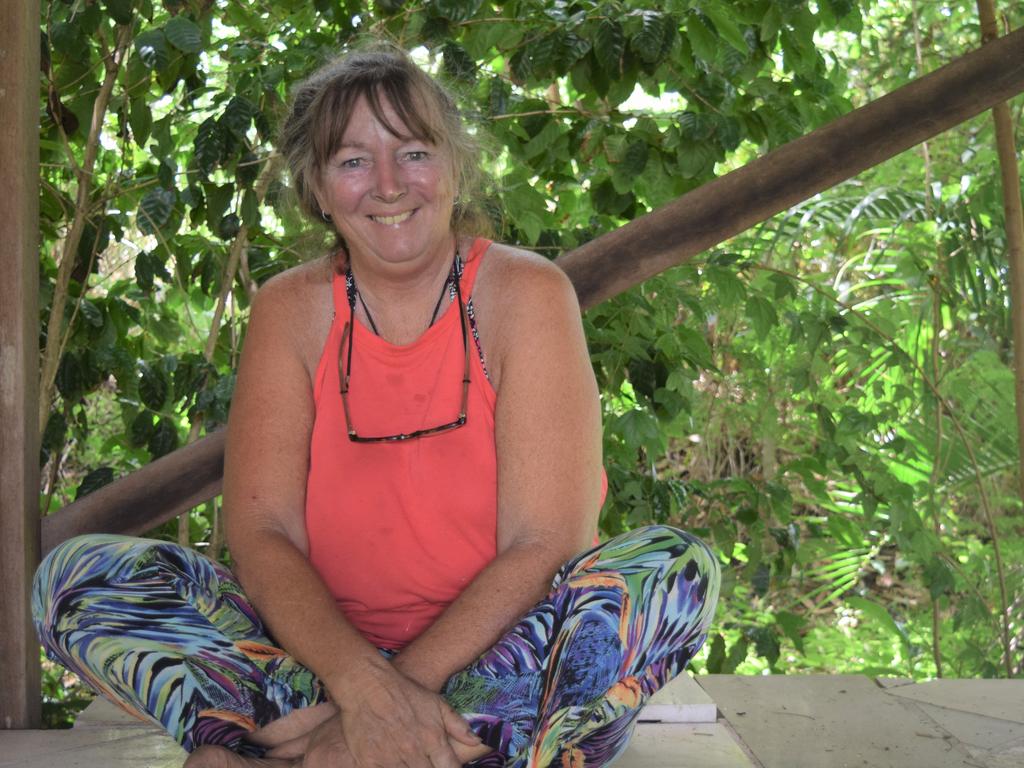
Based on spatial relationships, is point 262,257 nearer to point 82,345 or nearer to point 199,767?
point 82,345

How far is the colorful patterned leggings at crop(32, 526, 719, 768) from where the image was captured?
156 centimetres

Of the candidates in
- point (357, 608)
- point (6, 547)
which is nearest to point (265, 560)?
point (357, 608)

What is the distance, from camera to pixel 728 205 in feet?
7.09

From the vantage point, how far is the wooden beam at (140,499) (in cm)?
221

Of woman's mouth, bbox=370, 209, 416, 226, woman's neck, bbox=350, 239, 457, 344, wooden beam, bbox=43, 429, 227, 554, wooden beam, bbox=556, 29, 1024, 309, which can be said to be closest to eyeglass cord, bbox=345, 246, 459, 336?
woman's neck, bbox=350, 239, 457, 344

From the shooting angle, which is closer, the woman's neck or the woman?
the woman

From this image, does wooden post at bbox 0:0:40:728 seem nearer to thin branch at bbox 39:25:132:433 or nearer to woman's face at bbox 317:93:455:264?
thin branch at bbox 39:25:132:433

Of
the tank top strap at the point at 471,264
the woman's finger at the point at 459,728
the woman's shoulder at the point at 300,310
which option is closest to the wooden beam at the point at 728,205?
the tank top strap at the point at 471,264

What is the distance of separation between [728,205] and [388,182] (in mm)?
617

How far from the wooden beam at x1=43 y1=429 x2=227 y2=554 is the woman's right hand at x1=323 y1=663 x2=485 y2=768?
28.4 inches

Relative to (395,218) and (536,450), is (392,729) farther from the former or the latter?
(395,218)

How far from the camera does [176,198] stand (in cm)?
260

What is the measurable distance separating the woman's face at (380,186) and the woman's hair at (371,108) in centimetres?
1

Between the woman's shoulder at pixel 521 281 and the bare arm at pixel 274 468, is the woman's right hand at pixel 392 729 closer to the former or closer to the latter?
the bare arm at pixel 274 468
